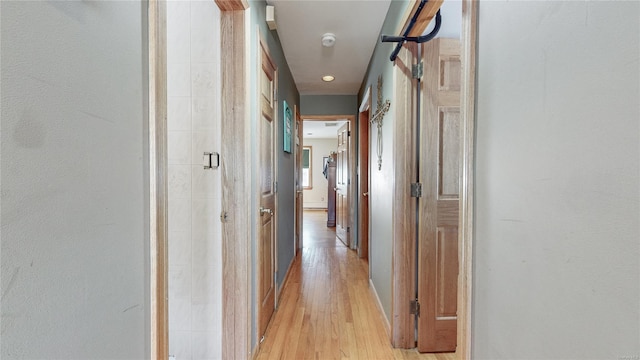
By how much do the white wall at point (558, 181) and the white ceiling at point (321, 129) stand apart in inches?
213

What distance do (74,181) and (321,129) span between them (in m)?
7.01

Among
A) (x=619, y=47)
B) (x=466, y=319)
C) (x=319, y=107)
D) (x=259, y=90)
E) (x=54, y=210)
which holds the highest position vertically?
(x=319, y=107)

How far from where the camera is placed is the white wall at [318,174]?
9031 mm

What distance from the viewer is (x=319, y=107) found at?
14.3 ft

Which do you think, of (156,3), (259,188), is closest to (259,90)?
(259,188)

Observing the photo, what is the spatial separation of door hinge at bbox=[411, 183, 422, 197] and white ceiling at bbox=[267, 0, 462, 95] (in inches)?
39.8

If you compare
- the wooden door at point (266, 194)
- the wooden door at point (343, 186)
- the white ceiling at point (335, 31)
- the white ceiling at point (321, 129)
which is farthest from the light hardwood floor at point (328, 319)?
the white ceiling at point (321, 129)

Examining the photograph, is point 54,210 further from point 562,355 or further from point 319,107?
point 319,107

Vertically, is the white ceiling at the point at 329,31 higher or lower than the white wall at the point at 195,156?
higher

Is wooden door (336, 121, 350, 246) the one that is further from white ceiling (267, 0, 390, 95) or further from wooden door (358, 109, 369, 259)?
white ceiling (267, 0, 390, 95)

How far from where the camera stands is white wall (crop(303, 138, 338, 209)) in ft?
29.6

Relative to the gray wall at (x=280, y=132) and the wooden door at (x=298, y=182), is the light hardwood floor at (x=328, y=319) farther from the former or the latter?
the wooden door at (x=298, y=182)

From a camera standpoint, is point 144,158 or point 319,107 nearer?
point 144,158

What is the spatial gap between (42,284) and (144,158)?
322 mm
